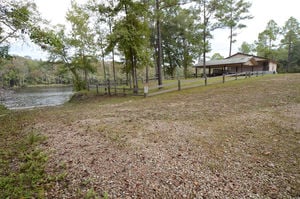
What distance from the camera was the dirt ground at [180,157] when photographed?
248cm

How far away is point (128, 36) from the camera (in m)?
12.2

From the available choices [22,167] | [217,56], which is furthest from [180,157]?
[217,56]

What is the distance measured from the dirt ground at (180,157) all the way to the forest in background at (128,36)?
14.8 ft

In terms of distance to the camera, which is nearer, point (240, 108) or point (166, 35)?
point (240, 108)

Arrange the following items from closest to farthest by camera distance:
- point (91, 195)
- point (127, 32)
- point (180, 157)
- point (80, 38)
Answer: point (91, 195) → point (180, 157) → point (127, 32) → point (80, 38)

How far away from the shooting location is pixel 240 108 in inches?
274

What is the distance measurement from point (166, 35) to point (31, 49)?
1078 inches

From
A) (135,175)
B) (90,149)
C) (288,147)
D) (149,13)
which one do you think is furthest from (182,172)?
(149,13)

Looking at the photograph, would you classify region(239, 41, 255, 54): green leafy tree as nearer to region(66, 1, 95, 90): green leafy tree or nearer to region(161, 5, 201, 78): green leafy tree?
region(161, 5, 201, 78): green leafy tree

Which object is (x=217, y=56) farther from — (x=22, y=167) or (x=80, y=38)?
(x=22, y=167)

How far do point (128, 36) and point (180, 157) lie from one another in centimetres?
1104

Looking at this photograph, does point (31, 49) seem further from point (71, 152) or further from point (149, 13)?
point (149, 13)

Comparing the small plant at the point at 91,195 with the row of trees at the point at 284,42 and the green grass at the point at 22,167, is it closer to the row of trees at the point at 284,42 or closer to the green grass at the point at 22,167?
the green grass at the point at 22,167

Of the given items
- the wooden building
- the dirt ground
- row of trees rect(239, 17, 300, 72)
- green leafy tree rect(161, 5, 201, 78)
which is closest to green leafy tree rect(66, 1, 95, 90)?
green leafy tree rect(161, 5, 201, 78)
